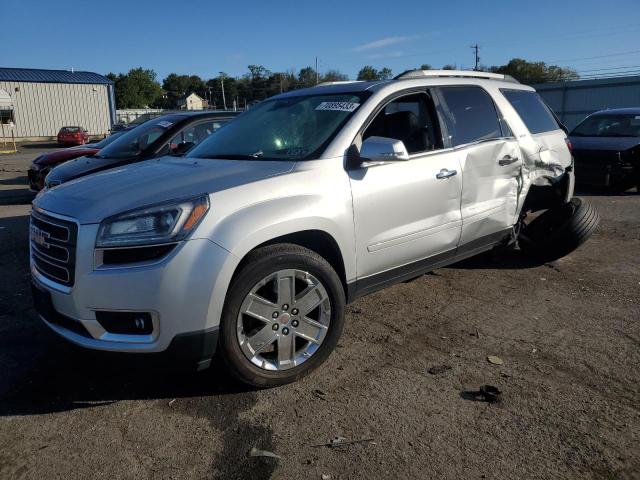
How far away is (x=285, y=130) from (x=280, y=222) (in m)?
1.23

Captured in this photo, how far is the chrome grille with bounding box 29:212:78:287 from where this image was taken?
2.83 metres

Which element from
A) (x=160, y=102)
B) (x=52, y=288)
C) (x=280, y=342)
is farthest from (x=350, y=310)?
(x=160, y=102)

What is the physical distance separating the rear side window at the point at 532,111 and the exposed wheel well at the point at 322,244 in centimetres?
275

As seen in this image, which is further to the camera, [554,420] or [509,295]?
[509,295]

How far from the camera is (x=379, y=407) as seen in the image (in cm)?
293

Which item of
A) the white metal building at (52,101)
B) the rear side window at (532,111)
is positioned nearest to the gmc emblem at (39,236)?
the rear side window at (532,111)

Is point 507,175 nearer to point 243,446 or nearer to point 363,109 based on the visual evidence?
point 363,109

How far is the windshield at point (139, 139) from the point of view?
7.55 m

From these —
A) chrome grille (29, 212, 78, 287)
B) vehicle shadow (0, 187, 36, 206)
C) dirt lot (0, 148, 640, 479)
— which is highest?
chrome grille (29, 212, 78, 287)

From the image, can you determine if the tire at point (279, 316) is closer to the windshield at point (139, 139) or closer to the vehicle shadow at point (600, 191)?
the windshield at point (139, 139)

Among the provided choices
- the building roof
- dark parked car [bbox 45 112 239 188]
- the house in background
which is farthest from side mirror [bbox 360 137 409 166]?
the house in background

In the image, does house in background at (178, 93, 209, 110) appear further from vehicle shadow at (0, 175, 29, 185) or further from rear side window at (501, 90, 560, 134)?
rear side window at (501, 90, 560, 134)

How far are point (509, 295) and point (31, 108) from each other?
46244 millimetres

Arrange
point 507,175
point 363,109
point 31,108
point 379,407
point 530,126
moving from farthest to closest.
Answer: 1. point 31,108
2. point 530,126
3. point 507,175
4. point 363,109
5. point 379,407
